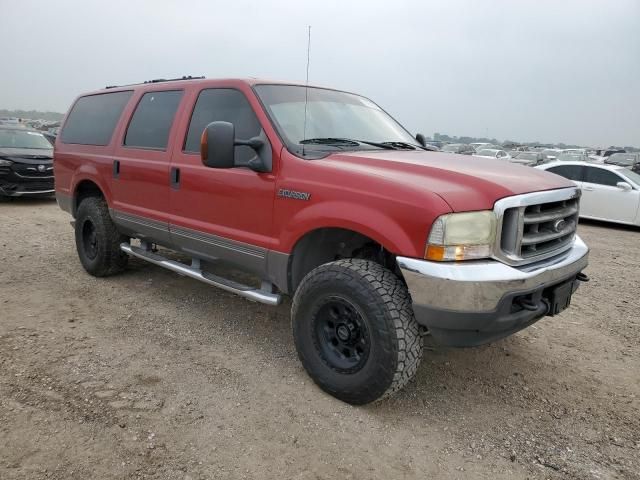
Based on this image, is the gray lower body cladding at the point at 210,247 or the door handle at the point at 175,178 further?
the door handle at the point at 175,178

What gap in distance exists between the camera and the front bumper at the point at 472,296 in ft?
8.41

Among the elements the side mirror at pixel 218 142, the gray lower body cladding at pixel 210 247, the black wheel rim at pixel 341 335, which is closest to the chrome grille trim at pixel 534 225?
the black wheel rim at pixel 341 335

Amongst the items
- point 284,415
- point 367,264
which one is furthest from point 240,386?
point 367,264

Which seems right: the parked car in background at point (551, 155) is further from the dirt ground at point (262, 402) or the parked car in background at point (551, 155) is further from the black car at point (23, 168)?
the dirt ground at point (262, 402)

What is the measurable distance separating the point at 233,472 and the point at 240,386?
834 millimetres

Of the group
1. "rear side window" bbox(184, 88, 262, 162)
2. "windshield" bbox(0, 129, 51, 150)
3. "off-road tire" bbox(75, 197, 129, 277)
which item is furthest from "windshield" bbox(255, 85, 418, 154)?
"windshield" bbox(0, 129, 51, 150)

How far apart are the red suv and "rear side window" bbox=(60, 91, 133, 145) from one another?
0.32 m

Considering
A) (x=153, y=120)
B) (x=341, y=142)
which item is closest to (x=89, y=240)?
(x=153, y=120)

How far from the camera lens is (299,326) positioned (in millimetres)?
3266

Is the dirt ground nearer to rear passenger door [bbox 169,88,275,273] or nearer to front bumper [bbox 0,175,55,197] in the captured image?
rear passenger door [bbox 169,88,275,273]

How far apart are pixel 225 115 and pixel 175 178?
0.68m

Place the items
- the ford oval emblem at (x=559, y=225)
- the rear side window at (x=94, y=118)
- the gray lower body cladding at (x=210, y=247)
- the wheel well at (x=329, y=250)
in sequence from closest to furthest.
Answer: the ford oval emblem at (x=559, y=225) < the wheel well at (x=329, y=250) < the gray lower body cladding at (x=210, y=247) < the rear side window at (x=94, y=118)

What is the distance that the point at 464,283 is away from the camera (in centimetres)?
255

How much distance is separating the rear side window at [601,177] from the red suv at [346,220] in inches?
307
